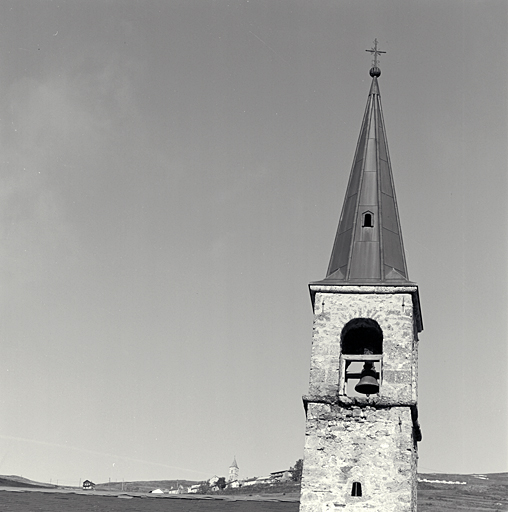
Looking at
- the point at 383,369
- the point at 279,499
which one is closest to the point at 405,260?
the point at 383,369

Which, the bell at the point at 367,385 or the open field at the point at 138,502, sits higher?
the bell at the point at 367,385

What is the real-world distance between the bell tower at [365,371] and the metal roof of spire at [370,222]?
3cm

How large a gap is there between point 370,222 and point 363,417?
5318 mm

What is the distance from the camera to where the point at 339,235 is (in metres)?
22.3

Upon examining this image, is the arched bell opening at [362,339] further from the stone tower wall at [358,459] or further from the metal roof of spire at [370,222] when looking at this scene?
the stone tower wall at [358,459]

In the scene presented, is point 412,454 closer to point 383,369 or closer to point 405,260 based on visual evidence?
point 383,369

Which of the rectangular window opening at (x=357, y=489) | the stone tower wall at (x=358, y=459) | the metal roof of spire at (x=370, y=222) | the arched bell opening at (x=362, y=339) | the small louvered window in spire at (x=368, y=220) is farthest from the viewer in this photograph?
the small louvered window in spire at (x=368, y=220)

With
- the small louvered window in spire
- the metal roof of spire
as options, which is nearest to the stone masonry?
the metal roof of spire

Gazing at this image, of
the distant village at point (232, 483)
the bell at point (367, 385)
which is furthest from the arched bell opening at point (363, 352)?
the distant village at point (232, 483)

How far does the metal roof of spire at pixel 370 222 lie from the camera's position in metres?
20.9

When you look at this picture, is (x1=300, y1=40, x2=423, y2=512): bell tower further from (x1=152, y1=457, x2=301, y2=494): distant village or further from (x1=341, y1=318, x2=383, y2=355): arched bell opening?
(x1=152, y1=457, x2=301, y2=494): distant village

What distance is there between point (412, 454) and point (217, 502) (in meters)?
7.29

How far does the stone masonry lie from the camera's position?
18219 mm

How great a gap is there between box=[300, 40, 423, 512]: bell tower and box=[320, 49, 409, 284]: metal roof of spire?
1.2 inches
